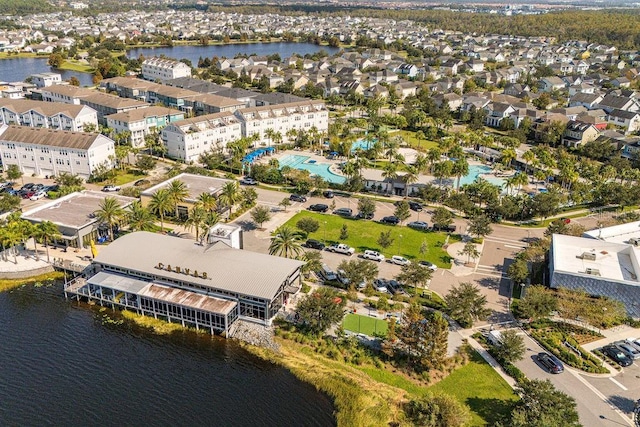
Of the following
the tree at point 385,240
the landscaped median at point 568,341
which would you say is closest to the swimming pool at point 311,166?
the tree at point 385,240

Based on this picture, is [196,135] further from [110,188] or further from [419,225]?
[419,225]

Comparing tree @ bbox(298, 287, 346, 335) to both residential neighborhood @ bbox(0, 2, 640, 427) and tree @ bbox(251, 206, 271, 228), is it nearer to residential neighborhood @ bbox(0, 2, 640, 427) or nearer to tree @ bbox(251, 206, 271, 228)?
residential neighborhood @ bbox(0, 2, 640, 427)

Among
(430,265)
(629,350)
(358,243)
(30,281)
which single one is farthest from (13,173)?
(629,350)

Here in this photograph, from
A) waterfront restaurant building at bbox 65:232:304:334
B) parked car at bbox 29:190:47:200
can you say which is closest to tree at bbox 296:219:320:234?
waterfront restaurant building at bbox 65:232:304:334

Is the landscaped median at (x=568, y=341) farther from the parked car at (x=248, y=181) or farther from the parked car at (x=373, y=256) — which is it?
the parked car at (x=248, y=181)

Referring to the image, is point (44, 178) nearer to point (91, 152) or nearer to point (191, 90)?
point (91, 152)

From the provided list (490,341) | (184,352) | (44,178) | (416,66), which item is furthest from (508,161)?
(416,66)
